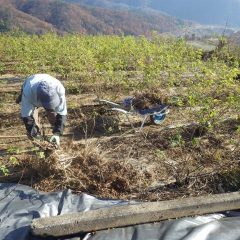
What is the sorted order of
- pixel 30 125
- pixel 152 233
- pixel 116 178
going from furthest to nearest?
pixel 30 125, pixel 116 178, pixel 152 233

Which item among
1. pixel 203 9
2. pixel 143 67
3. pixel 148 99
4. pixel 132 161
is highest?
pixel 143 67

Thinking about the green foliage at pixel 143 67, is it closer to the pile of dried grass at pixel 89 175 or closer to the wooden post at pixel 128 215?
the pile of dried grass at pixel 89 175

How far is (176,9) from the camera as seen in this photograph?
136 metres

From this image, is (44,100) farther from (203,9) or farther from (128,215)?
(203,9)

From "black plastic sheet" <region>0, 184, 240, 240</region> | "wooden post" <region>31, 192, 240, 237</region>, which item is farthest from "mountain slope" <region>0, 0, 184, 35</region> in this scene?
"wooden post" <region>31, 192, 240, 237</region>

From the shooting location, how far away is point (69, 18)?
67.1 metres

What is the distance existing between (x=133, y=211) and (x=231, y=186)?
1465 mm

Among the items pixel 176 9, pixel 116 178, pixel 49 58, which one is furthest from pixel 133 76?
pixel 176 9

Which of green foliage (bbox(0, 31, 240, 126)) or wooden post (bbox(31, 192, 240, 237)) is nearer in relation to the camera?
wooden post (bbox(31, 192, 240, 237))

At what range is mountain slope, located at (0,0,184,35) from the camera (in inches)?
2413

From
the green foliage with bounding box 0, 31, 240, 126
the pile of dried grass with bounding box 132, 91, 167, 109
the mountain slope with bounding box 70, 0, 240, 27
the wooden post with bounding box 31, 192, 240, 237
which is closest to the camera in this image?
the wooden post with bounding box 31, 192, 240, 237

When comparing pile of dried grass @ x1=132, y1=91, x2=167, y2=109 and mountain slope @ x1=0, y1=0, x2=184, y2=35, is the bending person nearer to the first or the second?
pile of dried grass @ x1=132, y1=91, x2=167, y2=109

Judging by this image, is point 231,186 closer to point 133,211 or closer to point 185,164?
point 185,164

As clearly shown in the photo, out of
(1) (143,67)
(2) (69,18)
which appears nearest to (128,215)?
(1) (143,67)
